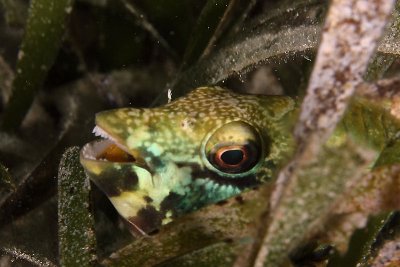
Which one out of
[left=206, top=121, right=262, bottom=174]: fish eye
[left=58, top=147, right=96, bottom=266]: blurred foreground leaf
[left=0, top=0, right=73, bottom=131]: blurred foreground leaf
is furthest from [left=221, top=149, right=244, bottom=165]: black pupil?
[left=0, top=0, right=73, bottom=131]: blurred foreground leaf

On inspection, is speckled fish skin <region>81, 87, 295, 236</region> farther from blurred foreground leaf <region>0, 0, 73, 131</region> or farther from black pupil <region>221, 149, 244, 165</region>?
blurred foreground leaf <region>0, 0, 73, 131</region>

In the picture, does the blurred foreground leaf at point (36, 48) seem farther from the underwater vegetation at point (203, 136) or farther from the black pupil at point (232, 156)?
the black pupil at point (232, 156)

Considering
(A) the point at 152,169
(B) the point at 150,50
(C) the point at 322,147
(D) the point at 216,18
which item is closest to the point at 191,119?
(A) the point at 152,169

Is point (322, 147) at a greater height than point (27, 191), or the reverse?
point (27, 191)

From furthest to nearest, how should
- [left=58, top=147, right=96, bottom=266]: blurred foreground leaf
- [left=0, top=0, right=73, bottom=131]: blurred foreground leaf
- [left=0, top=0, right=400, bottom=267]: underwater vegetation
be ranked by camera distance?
[left=0, top=0, right=73, bottom=131]: blurred foreground leaf, [left=58, top=147, right=96, bottom=266]: blurred foreground leaf, [left=0, top=0, right=400, bottom=267]: underwater vegetation

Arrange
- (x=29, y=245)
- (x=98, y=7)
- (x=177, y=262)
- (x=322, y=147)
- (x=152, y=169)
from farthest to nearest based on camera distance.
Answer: (x=98, y=7) → (x=29, y=245) → (x=152, y=169) → (x=177, y=262) → (x=322, y=147)

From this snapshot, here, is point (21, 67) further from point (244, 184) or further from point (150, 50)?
point (244, 184)

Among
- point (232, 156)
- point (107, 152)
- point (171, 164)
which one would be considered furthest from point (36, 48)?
point (232, 156)

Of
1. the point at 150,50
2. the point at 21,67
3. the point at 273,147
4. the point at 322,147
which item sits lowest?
the point at 322,147
